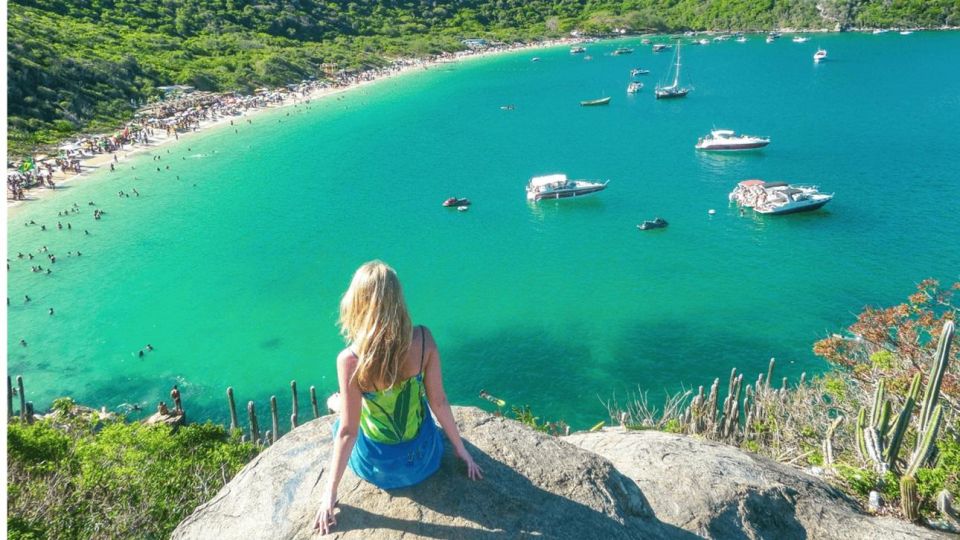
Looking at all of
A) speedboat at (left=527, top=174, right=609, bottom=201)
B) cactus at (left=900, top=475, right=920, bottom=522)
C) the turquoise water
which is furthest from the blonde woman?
speedboat at (left=527, top=174, right=609, bottom=201)

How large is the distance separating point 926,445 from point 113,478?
15840mm

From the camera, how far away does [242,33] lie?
132m

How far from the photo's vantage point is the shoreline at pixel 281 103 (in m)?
58.6

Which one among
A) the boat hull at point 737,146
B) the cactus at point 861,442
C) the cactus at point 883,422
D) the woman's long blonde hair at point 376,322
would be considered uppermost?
the woman's long blonde hair at point 376,322

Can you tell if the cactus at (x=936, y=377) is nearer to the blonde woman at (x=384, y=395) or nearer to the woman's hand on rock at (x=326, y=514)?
the blonde woman at (x=384, y=395)

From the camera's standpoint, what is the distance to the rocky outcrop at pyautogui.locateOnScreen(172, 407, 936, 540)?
642cm

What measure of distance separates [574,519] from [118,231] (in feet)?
179

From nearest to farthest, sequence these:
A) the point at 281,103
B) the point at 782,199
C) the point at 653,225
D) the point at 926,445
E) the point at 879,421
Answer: the point at 926,445
the point at 879,421
the point at 653,225
the point at 782,199
the point at 281,103

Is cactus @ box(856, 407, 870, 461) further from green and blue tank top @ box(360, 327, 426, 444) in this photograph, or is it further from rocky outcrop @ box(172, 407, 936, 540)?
green and blue tank top @ box(360, 327, 426, 444)

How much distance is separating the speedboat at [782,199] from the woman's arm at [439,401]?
50342 mm

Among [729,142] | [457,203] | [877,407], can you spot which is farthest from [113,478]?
[729,142]

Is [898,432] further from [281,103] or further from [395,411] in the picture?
[281,103]

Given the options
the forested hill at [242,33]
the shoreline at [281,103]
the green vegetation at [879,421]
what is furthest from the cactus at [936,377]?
the forested hill at [242,33]

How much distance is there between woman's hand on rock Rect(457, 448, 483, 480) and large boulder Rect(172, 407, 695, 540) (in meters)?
0.08
